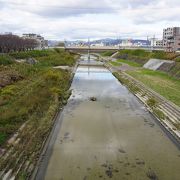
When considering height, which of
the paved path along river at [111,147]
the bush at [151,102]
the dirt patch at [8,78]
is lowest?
the paved path along river at [111,147]

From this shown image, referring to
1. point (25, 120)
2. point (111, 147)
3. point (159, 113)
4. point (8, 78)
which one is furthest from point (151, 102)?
point (8, 78)

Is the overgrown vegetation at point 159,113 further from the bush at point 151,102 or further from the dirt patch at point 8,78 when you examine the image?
the dirt patch at point 8,78

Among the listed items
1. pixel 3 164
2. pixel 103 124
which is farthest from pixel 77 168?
pixel 103 124

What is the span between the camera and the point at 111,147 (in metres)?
13.7

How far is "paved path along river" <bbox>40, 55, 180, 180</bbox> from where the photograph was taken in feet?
36.4

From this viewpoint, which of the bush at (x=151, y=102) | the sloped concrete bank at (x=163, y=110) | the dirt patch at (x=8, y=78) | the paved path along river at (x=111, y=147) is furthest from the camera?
the dirt patch at (x=8, y=78)

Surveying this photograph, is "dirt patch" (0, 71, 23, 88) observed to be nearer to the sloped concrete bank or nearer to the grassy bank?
the grassy bank

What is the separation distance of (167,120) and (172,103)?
3590mm

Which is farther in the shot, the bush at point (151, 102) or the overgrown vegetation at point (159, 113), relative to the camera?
the bush at point (151, 102)

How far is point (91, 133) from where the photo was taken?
16.0 metres

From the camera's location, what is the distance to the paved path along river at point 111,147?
11.1 m

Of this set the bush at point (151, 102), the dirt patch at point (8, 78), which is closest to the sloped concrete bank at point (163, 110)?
the bush at point (151, 102)

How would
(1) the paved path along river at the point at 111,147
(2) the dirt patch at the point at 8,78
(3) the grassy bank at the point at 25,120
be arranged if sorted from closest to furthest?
(1) the paved path along river at the point at 111,147
(3) the grassy bank at the point at 25,120
(2) the dirt patch at the point at 8,78

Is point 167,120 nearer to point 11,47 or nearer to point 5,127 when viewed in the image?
point 5,127
